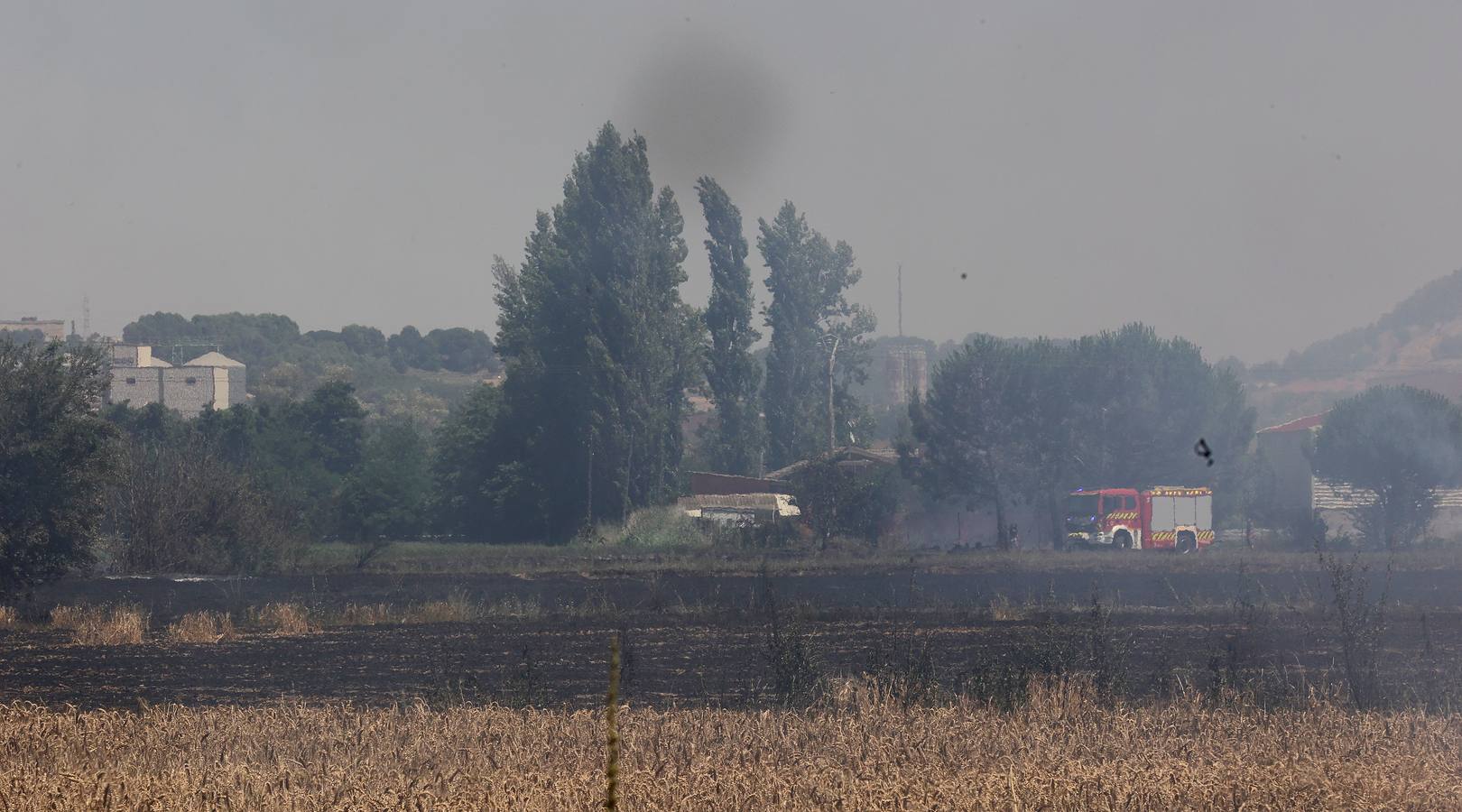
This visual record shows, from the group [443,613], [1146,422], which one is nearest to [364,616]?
[443,613]

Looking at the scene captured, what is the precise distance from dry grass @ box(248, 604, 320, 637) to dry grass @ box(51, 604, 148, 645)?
2.23 metres

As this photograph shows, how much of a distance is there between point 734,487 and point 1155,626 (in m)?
43.2

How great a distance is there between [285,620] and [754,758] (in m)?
19.1

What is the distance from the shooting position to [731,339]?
2840 inches

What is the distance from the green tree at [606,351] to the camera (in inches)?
2325

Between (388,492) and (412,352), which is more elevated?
(412,352)

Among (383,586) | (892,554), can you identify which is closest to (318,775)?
(383,586)

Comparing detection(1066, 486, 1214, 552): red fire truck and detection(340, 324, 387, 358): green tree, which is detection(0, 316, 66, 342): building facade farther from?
detection(1066, 486, 1214, 552): red fire truck

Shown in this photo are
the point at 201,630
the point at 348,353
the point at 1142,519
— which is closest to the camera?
the point at 201,630

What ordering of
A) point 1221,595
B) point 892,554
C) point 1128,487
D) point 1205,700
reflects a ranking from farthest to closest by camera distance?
point 1128,487 → point 892,554 → point 1221,595 → point 1205,700

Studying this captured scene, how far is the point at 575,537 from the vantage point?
193 ft

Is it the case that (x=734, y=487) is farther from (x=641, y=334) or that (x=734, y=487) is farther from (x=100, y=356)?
(x=100, y=356)

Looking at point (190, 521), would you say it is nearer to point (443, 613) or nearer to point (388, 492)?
point (388, 492)

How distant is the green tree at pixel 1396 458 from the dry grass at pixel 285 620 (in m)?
49.0
